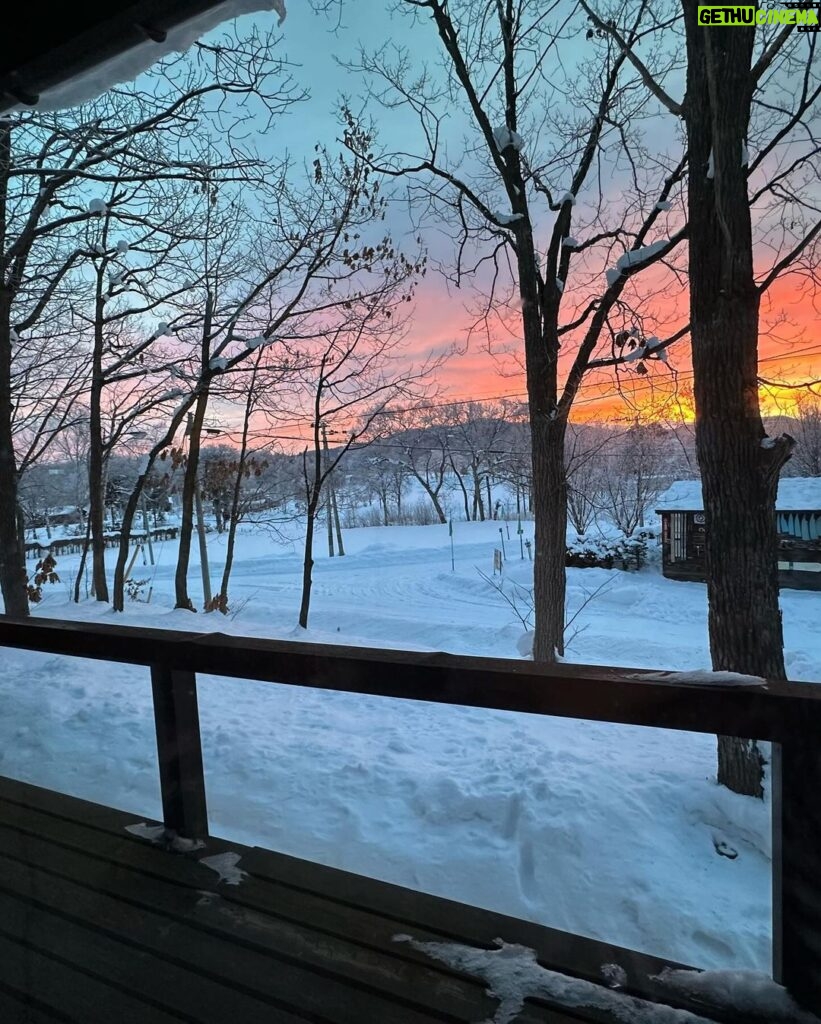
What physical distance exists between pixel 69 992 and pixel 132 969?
13 cm

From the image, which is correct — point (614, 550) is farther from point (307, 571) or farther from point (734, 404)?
point (734, 404)

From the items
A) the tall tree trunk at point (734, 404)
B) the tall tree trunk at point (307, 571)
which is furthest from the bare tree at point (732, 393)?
the tall tree trunk at point (307, 571)

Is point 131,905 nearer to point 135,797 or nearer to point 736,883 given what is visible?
point 135,797

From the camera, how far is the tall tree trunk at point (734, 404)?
3.89 meters

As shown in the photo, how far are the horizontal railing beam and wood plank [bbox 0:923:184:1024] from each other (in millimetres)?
710

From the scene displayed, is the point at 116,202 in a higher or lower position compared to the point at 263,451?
higher

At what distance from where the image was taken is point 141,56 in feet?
6.55

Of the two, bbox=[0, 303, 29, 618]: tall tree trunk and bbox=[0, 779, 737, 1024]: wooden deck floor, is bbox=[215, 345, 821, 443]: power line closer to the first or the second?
bbox=[0, 779, 737, 1024]: wooden deck floor

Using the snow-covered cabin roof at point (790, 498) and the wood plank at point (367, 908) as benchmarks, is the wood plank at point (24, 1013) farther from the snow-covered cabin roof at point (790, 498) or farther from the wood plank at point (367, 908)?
the snow-covered cabin roof at point (790, 498)

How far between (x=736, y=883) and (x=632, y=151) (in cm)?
787

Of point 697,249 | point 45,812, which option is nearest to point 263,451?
point 697,249

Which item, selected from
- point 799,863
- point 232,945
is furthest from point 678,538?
point 232,945

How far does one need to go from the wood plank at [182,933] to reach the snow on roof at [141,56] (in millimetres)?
2424

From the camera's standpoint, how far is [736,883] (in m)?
2.71
